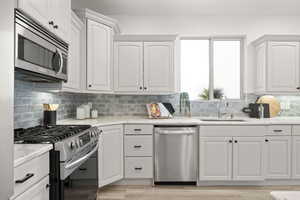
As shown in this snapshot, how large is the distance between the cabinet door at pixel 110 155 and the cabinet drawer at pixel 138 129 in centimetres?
9

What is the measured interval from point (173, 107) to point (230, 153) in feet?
3.70

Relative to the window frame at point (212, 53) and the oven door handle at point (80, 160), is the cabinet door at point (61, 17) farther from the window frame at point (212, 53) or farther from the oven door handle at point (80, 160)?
the window frame at point (212, 53)

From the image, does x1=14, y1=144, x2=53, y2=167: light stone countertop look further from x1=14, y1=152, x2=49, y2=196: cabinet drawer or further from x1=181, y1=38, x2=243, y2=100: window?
x1=181, y1=38, x2=243, y2=100: window

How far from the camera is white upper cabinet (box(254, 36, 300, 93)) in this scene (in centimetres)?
367

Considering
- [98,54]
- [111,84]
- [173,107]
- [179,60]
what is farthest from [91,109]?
[179,60]

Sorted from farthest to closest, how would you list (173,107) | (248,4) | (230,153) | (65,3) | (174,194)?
(173,107) → (248,4) → (230,153) → (174,194) → (65,3)

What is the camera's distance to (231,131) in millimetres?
3342

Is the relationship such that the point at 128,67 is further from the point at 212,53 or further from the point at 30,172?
the point at 30,172

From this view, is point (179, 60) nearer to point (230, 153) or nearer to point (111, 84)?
point (111, 84)

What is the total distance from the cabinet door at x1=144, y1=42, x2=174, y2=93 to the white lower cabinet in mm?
951

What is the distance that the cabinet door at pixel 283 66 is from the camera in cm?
368

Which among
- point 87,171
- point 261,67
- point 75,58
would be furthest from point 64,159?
point 261,67

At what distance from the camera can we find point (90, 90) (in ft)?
11.0

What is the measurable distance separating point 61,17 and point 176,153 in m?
2.08
